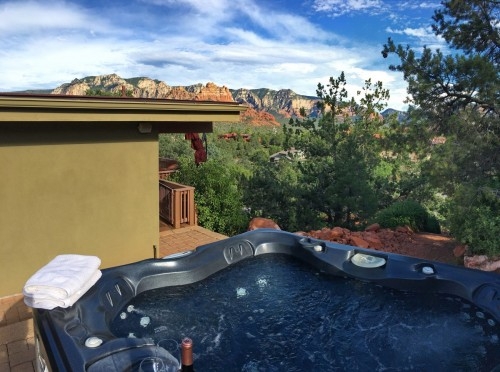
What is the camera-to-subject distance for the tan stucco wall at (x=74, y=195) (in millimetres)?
4402

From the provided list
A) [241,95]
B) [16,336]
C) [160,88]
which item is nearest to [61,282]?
[16,336]

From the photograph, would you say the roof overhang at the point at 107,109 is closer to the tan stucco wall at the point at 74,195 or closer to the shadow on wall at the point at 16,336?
the tan stucco wall at the point at 74,195

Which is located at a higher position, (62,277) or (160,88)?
(160,88)

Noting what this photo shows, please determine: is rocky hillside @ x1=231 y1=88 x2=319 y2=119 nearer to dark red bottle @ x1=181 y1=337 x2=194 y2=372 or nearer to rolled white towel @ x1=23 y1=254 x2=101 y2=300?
rolled white towel @ x1=23 y1=254 x2=101 y2=300

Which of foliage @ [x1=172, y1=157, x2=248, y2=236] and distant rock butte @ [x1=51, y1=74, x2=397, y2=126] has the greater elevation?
distant rock butte @ [x1=51, y1=74, x2=397, y2=126]

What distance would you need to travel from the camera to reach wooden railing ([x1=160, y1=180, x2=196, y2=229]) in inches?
285

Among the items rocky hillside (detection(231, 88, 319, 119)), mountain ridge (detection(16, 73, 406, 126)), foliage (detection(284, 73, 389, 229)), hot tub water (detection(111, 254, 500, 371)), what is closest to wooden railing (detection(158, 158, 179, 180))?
foliage (detection(284, 73, 389, 229))

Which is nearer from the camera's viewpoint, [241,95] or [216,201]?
[216,201]

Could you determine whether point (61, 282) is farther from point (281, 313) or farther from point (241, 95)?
point (241, 95)

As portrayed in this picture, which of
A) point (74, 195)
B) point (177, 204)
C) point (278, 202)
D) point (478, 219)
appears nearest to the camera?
point (74, 195)

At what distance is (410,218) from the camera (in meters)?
9.83

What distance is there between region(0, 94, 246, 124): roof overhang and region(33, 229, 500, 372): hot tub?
1.72 metres

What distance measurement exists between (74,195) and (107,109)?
4.09ft

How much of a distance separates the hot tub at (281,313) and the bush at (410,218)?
496cm
